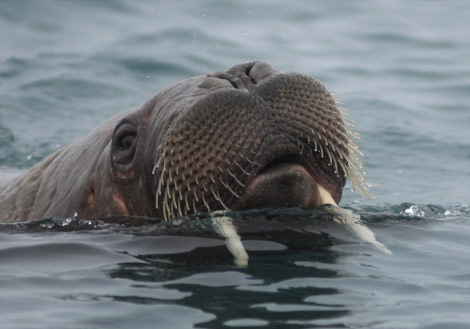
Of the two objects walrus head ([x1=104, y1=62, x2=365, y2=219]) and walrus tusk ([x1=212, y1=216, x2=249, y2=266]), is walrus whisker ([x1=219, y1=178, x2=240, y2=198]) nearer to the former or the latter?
walrus head ([x1=104, y1=62, x2=365, y2=219])

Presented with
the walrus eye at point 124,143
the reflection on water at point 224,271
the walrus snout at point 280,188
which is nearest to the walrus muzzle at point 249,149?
the walrus snout at point 280,188

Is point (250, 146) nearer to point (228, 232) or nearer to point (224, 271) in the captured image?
point (228, 232)

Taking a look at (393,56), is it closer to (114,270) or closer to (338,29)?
(338,29)

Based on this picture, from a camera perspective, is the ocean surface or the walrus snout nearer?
the ocean surface

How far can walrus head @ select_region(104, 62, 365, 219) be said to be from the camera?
19.5 feet

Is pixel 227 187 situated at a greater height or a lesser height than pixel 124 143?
lesser

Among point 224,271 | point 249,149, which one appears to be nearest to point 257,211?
point 249,149

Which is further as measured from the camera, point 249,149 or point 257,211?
point 257,211

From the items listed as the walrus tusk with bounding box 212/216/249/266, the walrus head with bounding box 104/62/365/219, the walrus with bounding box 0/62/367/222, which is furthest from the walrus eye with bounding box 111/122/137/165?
the walrus tusk with bounding box 212/216/249/266

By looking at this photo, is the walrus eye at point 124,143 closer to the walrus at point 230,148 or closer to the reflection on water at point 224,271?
the walrus at point 230,148

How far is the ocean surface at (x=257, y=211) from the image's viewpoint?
530 cm

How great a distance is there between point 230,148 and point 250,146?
113mm

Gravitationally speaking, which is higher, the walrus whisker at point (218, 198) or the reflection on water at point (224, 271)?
the walrus whisker at point (218, 198)

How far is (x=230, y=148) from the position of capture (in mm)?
5965
